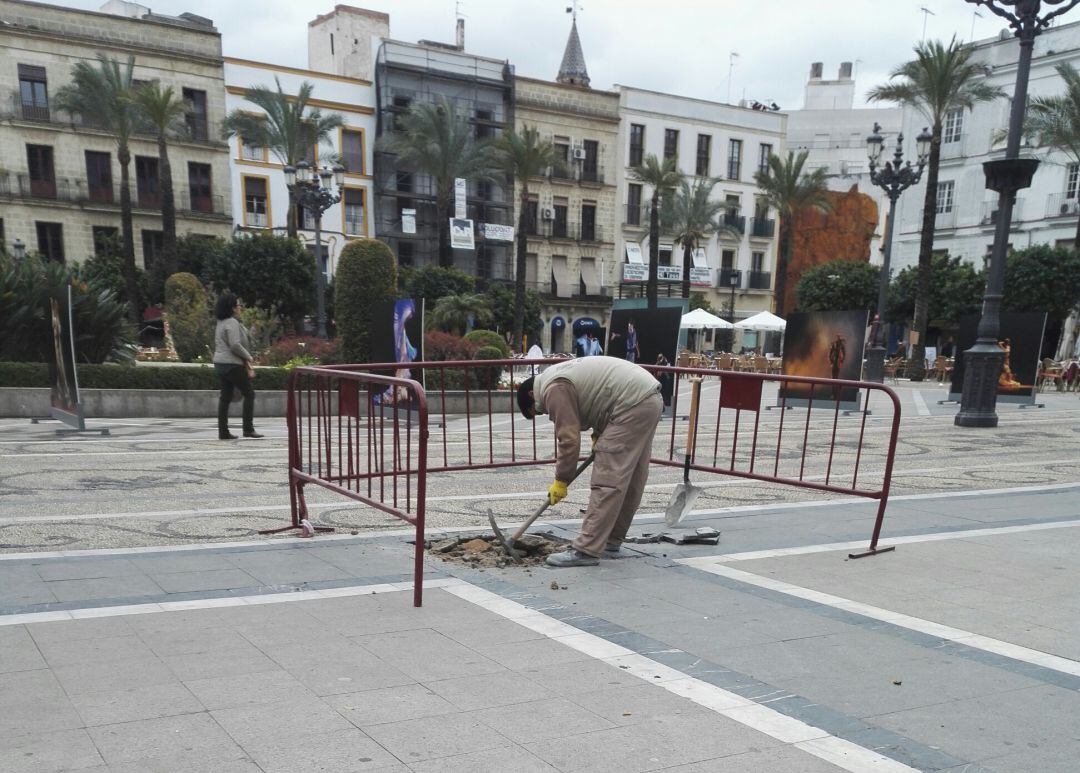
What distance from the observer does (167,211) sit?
34.2 m

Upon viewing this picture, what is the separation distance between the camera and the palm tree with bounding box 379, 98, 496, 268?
38.9 meters

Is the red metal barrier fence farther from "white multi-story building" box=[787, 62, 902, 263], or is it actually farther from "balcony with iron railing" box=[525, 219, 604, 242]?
"white multi-story building" box=[787, 62, 902, 263]

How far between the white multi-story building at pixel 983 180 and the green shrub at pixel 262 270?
31125mm

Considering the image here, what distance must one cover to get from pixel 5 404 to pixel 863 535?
1261 centimetres

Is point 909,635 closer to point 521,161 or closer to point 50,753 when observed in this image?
point 50,753

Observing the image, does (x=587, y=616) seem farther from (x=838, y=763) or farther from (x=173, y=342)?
(x=173, y=342)

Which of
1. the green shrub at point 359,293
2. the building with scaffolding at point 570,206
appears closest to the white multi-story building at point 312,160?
the building with scaffolding at point 570,206

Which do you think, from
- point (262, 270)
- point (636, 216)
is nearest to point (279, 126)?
point (262, 270)

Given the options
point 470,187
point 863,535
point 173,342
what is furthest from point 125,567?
point 470,187

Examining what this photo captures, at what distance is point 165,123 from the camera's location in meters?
33.2

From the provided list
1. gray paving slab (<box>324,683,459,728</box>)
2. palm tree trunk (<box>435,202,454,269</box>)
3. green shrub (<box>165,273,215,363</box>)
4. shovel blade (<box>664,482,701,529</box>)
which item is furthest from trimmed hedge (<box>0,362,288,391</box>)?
palm tree trunk (<box>435,202,454,269</box>)

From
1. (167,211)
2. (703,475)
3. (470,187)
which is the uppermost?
(470,187)

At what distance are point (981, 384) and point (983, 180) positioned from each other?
33.5 metres

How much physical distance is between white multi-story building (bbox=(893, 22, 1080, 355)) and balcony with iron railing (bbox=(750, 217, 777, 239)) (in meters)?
10.5
